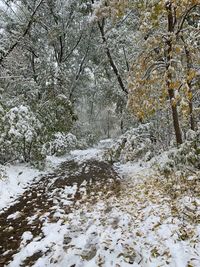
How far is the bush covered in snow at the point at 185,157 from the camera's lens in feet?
21.7

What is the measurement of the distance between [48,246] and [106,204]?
235 cm

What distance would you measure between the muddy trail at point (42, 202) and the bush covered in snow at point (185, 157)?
161 centimetres

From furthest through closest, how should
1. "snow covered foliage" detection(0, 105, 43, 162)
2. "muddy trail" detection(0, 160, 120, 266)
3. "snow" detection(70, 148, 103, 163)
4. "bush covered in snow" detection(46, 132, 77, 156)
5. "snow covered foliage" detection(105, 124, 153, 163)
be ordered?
"snow" detection(70, 148, 103, 163) → "bush covered in snow" detection(46, 132, 77, 156) → "snow covered foliage" detection(105, 124, 153, 163) → "snow covered foliage" detection(0, 105, 43, 162) → "muddy trail" detection(0, 160, 120, 266)

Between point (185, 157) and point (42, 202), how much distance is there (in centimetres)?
360

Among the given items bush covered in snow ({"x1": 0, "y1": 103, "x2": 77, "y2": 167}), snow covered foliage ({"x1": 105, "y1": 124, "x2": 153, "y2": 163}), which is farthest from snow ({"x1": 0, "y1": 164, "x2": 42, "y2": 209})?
snow covered foliage ({"x1": 105, "y1": 124, "x2": 153, "y2": 163})

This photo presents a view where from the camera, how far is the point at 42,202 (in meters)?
7.18

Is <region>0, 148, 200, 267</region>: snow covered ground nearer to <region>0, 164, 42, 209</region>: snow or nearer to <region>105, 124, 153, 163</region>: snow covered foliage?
<region>0, 164, 42, 209</region>: snow

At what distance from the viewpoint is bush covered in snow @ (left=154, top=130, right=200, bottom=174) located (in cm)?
662

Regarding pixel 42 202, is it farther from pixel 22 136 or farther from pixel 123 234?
pixel 22 136

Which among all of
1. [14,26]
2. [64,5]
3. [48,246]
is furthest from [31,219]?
[64,5]

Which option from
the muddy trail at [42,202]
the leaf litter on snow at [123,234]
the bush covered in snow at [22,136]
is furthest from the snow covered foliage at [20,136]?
the leaf litter on snow at [123,234]

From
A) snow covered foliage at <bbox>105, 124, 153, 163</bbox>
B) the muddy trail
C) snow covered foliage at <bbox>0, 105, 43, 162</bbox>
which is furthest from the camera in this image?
snow covered foliage at <bbox>105, 124, 153, 163</bbox>

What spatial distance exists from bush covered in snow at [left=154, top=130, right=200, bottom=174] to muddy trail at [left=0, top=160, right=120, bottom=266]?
5.30 feet

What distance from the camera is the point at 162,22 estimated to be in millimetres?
7449
